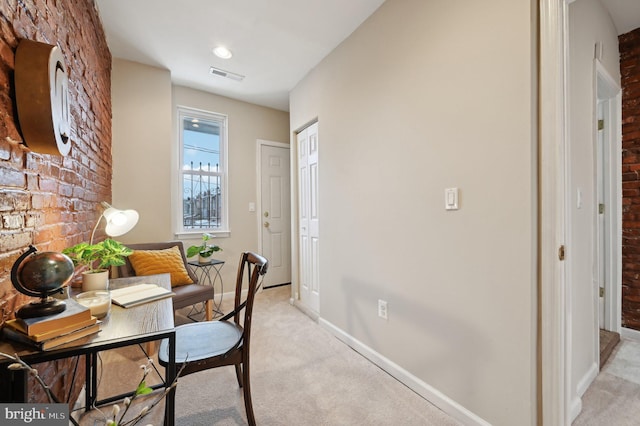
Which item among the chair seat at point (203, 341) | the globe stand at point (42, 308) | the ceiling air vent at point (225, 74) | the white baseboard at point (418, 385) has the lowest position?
the white baseboard at point (418, 385)

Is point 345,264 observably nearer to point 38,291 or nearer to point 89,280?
point 89,280

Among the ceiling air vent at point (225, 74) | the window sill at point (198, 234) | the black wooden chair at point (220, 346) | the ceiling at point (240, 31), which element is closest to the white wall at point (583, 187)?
the ceiling at point (240, 31)

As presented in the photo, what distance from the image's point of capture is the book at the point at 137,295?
1275 millimetres

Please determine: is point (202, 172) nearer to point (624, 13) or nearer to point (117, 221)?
point (117, 221)

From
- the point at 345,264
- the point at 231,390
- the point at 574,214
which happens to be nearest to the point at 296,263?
the point at 345,264

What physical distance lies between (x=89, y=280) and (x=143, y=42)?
2.18 m

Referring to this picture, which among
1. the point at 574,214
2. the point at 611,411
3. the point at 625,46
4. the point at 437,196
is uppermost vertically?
the point at 625,46

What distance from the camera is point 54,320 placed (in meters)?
0.85

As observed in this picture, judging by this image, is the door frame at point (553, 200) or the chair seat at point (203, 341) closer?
the door frame at point (553, 200)

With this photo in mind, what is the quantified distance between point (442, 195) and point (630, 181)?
2078mm

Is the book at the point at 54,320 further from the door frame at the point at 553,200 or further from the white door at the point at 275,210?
the white door at the point at 275,210

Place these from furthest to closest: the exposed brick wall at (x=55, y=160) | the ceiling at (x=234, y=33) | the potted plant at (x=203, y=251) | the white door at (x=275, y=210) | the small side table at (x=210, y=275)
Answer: the white door at (x=275, y=210) < the small side table at (x=210, y=275) < the potted plant at (x=203, y=251) < the ceiling at (x=234, y=33) < the exposed brick wall at (x=55, y=160)

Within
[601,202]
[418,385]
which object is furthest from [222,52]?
[601,202]

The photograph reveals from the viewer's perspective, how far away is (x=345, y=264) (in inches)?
97.0
